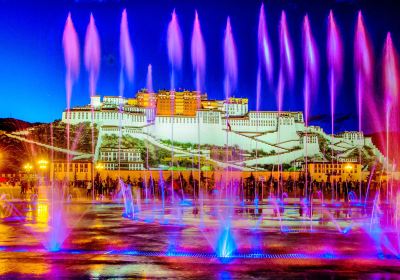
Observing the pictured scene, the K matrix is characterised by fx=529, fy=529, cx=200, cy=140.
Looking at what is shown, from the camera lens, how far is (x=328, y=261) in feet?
27.8

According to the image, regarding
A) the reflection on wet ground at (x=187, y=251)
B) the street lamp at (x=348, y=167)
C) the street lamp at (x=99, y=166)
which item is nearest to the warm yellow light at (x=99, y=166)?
the street lamp at (x=99, y=166)

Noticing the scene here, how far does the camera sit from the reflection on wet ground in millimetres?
7543

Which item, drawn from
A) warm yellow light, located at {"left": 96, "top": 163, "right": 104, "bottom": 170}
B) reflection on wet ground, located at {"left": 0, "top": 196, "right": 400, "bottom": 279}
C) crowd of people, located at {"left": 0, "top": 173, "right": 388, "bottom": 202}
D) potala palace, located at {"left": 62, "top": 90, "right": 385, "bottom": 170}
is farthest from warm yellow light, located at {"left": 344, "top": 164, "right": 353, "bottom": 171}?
reflection on wet ground, located at {"left": 0, "top": 196, "right": 400, "bottom": 279}

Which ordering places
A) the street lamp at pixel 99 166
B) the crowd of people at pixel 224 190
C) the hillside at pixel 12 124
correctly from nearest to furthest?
the crowd of people at pixel 224 190 → the street lamp at pixel 99 166 → the hillside at pixel 12 124

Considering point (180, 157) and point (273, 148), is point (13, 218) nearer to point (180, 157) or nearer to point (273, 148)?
point (180, 157)

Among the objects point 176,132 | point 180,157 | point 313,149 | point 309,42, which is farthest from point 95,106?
point 309,42

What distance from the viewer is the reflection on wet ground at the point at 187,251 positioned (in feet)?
24.7

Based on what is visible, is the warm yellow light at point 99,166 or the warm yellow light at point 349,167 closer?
the warm yellow light at point 349,167

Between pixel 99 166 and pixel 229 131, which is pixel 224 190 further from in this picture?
pixel 229 131

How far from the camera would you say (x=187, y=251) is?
30.7 feet

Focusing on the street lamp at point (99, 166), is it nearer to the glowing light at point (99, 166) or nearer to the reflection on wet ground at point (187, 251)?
the glowing light at point (99, 166)

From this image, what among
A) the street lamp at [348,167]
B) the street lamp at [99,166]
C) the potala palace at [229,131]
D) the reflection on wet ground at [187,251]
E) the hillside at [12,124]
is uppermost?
the hillside at [12,124]

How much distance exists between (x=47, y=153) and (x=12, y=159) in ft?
15.2

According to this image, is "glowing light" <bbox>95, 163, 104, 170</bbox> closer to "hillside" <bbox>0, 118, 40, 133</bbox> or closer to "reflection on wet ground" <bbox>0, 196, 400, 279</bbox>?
"hillside" <bbox>0, 118, 40, 133</bbox>
